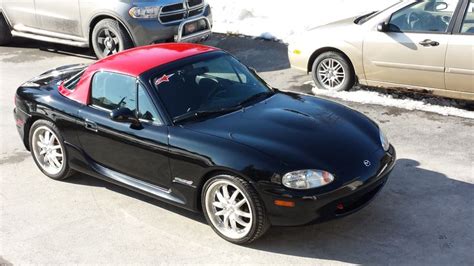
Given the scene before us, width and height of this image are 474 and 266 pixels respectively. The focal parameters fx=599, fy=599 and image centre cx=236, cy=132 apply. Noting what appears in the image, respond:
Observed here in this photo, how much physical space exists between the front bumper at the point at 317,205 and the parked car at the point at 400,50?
11.2 feet

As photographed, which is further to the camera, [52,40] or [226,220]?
[52,40]

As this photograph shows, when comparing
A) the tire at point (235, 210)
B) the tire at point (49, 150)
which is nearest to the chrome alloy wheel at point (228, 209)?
the tire at point (235, 210)

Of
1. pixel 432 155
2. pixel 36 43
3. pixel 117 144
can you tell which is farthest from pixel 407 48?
pixel 36 43

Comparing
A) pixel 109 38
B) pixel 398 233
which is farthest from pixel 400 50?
pixel 109 38

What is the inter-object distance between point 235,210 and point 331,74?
14.3ft

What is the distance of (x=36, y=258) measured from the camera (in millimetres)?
4742

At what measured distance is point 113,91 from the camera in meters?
5.54

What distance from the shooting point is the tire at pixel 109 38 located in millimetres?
10133

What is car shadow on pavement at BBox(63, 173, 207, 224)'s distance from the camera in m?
5.31

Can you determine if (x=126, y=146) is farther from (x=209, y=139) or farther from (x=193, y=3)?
(x=193, y=3)

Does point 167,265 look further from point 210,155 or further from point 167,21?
point 167,21

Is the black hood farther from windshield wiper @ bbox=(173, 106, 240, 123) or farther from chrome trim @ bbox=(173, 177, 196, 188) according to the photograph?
chrome trim @ bbox=(173, 177, 196, 188)

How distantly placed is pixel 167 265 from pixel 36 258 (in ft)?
3.54

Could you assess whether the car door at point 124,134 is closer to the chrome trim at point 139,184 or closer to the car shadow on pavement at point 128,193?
the chrome trim at point 139,184
